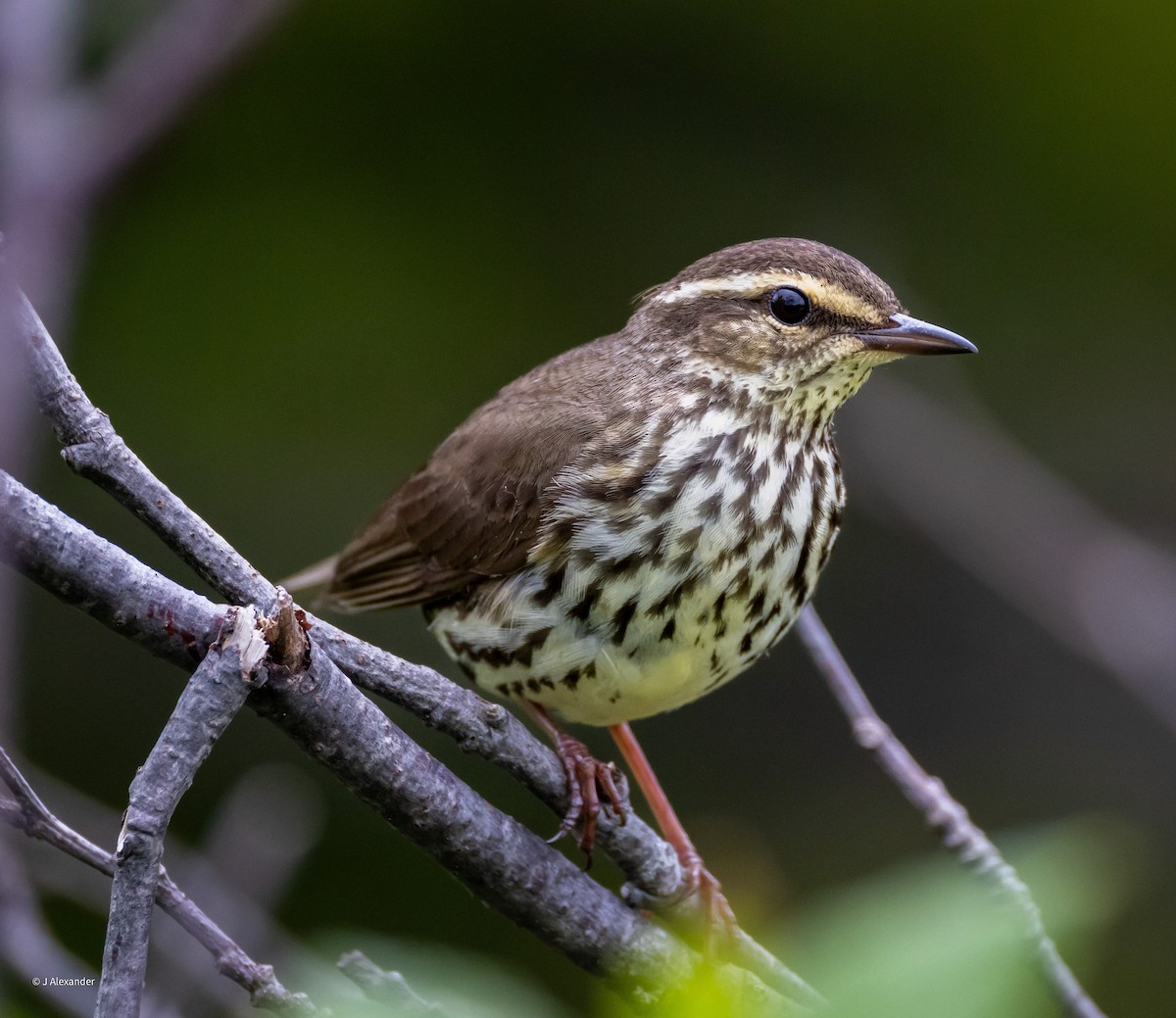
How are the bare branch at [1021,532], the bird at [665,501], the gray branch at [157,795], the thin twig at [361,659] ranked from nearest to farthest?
the gray branch at [157,795], the thin twig at [361,659], the bird at [665,501], the bare branch at [1021,532]

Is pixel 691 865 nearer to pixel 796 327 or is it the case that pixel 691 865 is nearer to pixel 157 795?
pixel 796 327

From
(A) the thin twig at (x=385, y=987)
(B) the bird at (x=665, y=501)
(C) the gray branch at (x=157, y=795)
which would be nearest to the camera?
(C) the gray branch at (x=157, y=795)

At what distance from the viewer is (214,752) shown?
20.3 ft

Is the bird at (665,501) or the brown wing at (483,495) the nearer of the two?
the bird at (665,501)

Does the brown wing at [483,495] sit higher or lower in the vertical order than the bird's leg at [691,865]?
higher

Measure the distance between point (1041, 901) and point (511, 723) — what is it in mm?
1501

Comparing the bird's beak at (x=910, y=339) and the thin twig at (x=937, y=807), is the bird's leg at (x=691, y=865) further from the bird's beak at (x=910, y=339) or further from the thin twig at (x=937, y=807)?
the bird's beak at (x=910, y=339)

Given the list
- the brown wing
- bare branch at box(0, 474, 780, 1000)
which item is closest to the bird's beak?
the brown wing

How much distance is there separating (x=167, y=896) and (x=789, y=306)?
224cm

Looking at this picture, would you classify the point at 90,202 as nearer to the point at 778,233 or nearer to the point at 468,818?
the point at 468,818

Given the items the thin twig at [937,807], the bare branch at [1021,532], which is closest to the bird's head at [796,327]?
the thin twig at [937,807]

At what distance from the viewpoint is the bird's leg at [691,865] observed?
3447mm

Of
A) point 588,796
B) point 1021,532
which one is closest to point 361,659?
point 588,796

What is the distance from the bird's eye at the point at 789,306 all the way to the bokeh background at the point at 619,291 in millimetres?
2023
